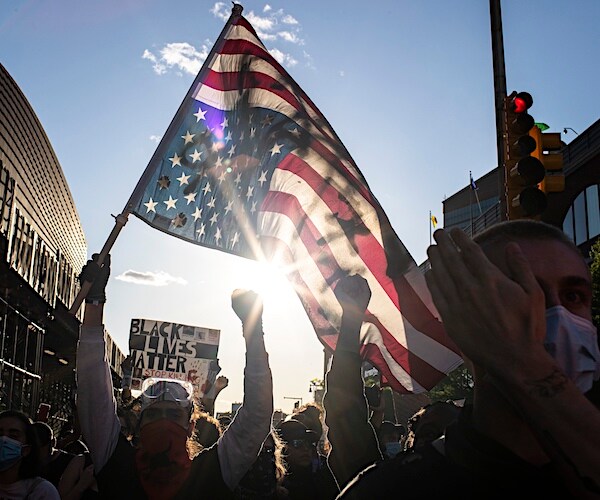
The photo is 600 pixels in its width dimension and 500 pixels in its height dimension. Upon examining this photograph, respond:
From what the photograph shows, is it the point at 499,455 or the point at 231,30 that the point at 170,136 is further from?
the point at 499,455

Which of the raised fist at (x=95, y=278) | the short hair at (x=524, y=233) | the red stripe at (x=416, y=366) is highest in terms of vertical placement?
the raised fist at (x=95, y=278)

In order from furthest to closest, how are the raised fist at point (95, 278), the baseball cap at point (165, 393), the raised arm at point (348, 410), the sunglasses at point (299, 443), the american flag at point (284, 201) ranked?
the sunglasses at point (299, 443), the american flag at point (284, 201), the raised fist at point (95, 278), the baseball cap at point (165, 393), the raised arm at point (348, 410)

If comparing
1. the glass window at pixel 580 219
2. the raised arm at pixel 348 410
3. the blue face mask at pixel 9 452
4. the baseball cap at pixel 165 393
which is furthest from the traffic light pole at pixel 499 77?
the glass window at pixel 580 219

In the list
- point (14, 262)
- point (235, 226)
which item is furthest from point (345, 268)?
point (14, 262)

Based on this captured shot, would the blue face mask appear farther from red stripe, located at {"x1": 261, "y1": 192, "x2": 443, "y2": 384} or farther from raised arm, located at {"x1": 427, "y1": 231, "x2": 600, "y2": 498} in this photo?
raised arm, located at {"x1": 427, "y1": 231, "x2": 600, "y2": 498}

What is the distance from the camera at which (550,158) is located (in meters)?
6.46

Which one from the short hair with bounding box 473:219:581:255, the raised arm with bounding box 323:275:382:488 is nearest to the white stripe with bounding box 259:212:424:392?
the raised arm with bounding box 323:275:382:488

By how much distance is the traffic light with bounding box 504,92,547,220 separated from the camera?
5.89 m

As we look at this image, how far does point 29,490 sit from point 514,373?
165 inches

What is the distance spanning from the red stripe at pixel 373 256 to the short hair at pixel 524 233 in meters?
3.32

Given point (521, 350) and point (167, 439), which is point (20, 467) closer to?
point (167, 439)

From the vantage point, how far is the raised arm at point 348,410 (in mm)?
2180

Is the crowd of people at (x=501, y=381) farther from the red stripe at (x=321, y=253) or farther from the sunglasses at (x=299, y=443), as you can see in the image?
the sunglasses at (x=299, y=443)

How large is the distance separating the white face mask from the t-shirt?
3.90m
